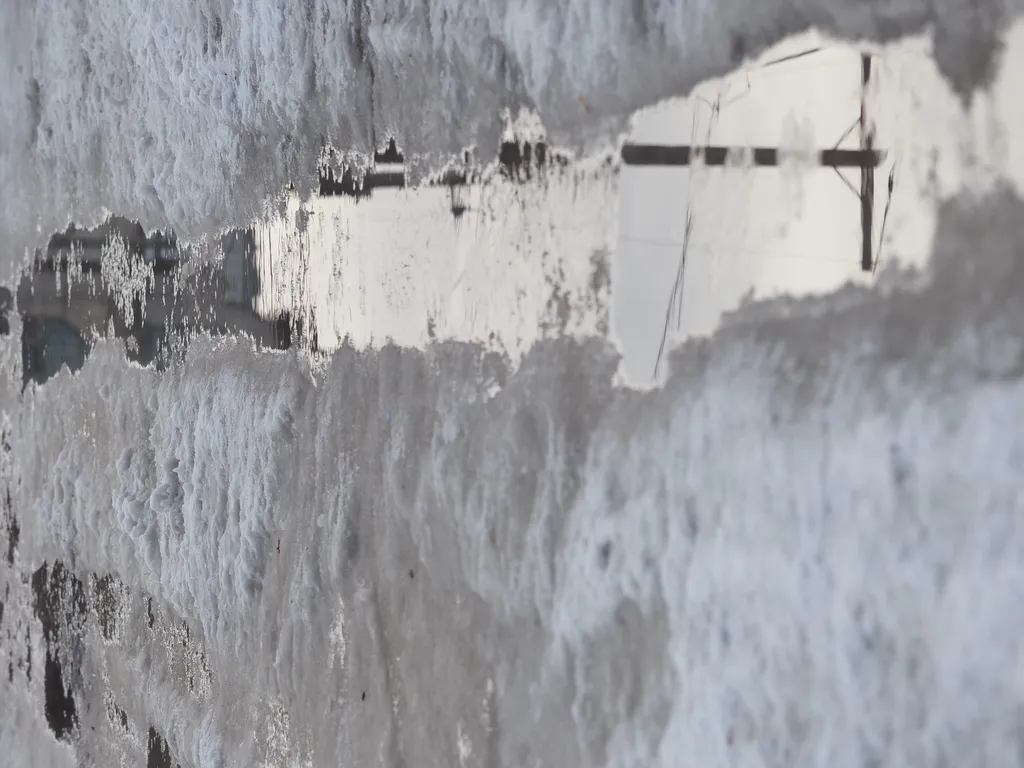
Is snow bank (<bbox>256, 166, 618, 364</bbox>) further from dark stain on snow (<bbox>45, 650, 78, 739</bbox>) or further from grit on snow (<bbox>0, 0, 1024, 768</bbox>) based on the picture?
dark stain on snow (<bbox>45, 650, 78, 739</bbox>)

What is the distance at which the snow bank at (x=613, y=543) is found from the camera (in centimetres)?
27

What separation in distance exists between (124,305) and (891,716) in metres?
0.68

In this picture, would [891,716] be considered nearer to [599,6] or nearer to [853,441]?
[853,441]

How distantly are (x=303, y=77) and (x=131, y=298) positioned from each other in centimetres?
31

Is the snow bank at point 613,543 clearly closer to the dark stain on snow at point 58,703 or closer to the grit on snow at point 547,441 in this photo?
the grit on snow at point 547,441

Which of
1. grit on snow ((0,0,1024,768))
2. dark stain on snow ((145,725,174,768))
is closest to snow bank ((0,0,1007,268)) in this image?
grit on snow ((0,0,1024,768))

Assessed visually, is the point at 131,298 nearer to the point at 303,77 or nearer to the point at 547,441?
the point at 303,77

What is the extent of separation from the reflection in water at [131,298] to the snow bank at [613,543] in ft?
0.09

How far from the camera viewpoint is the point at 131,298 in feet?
2.50

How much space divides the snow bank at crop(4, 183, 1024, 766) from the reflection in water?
1.1 inches

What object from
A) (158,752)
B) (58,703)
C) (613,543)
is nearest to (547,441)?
(613,543)

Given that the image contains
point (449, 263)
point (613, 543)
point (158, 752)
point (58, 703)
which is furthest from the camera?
point (58, 703)

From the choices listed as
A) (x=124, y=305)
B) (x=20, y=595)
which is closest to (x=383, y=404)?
(x=124, y=305)

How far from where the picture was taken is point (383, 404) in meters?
0.50
